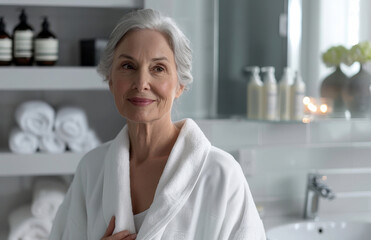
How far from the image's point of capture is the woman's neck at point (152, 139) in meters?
1.34

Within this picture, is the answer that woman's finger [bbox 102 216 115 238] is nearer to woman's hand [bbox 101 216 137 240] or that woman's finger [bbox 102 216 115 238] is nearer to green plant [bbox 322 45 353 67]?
woman's hand [bbox 101 216 137 240]

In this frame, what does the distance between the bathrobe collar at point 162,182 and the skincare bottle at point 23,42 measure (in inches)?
33.3

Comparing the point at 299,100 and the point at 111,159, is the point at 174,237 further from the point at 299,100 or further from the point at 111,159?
the point at 299,100

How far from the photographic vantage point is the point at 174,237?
1.26 m

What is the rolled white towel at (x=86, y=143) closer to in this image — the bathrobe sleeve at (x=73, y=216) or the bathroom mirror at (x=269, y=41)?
the bathroom mirror at (x=269, y=41)

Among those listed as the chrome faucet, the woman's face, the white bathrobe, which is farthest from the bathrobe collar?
the chrome faucet

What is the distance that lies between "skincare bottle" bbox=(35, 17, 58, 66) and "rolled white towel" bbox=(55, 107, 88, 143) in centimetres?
19

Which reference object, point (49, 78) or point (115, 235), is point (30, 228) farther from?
point (115, 235)

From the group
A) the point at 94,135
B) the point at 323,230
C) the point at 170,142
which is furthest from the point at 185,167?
the point at 323,230

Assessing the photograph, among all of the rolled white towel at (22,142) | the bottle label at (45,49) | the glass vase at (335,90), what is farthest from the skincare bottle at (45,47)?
the glass vase at (335,90)

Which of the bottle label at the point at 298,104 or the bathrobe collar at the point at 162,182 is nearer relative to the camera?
the bathrobe collar at the point at 162,182

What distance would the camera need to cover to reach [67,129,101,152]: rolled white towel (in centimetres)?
213

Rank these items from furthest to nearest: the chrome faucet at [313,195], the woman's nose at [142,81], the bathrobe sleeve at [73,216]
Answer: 1. the chrome faucet at [313,195]
2. the bathrobe sleeve at [73,216]
3. the woman's nose at [142,81]

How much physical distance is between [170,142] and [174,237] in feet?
0.75
